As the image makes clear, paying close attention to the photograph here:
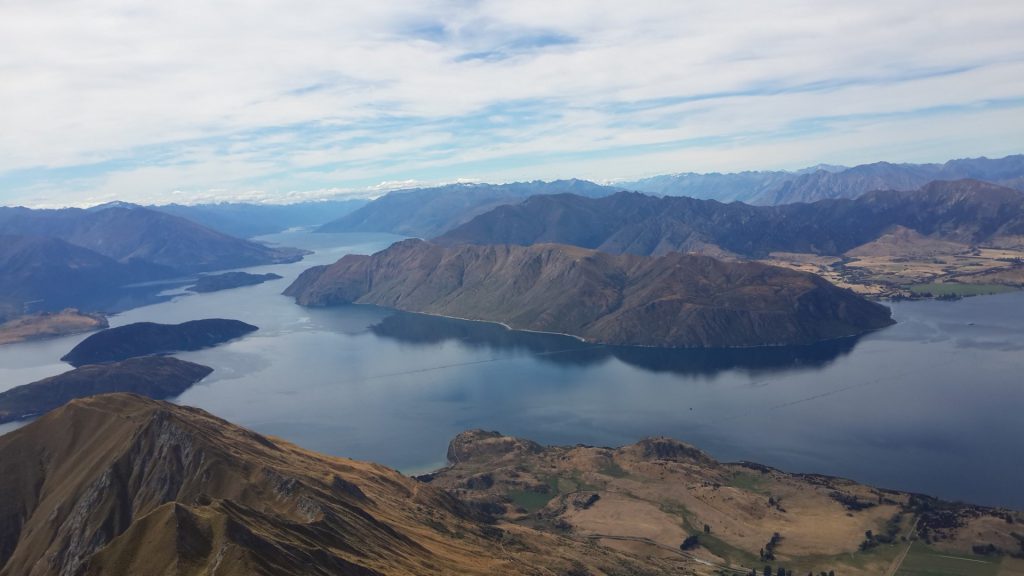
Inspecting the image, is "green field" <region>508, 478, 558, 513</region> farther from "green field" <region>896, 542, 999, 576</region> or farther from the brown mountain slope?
"green field" <region>896, 542, 999, 576</region>

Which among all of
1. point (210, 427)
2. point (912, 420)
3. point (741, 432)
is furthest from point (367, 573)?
point (912, 420)

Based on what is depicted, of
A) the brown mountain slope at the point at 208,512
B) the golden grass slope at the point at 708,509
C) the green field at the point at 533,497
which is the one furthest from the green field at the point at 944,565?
the green field at the point at 533,497

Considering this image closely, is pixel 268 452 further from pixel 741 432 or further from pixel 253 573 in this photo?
pixel 741 432

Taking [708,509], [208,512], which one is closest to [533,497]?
[708,509]

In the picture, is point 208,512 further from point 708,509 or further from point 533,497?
point 708,509

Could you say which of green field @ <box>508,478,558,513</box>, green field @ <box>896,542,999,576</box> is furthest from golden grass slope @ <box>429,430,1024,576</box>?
green field @ <box>896,542,999,576</box>

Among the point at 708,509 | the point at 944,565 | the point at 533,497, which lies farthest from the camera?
the point at 533,497

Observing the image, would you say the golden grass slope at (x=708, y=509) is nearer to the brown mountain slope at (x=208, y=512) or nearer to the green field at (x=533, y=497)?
the green field at (x=533, y=497)

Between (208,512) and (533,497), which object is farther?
(533,497)
